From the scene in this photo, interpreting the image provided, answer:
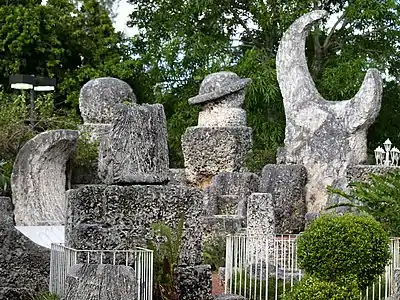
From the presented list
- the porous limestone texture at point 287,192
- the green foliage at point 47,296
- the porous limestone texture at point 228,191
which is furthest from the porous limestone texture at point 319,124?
the green foliage at point 47,296

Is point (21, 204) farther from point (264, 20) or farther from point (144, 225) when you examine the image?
point (264, 20)

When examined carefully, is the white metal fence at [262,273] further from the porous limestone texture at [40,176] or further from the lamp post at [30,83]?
Result: the lamp post at [30,83]

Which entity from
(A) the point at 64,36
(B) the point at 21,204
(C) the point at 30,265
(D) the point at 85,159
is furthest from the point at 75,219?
(A) the point at 64,36

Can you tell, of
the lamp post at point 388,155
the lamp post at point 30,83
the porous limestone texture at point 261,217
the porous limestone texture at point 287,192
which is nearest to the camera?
the porous limestone texture at point 261,217

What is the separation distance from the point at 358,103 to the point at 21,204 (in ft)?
25.7

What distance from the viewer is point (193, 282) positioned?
10.4m

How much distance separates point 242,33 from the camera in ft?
100

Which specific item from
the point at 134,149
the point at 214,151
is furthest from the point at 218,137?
the point at 134,149

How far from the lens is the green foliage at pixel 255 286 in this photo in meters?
12.3

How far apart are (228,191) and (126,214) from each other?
8.28 m

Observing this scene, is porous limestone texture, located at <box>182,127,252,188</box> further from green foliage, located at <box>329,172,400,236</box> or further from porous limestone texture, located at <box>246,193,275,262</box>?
green foliage, located at <box>329,172,400,236</box>

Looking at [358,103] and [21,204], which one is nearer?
[21,204]

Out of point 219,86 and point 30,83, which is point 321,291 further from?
point 219,86

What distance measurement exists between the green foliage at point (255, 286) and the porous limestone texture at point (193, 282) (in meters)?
1.86
